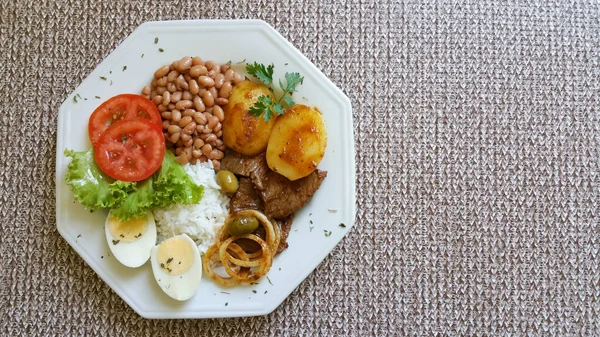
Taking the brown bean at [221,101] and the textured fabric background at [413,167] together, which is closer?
the brown bean at [221,101]

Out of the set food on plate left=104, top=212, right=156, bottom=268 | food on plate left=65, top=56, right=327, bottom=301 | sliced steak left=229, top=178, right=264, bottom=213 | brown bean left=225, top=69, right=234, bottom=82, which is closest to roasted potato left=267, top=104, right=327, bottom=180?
food on plate left=65, top=56, right=327, bottom=301

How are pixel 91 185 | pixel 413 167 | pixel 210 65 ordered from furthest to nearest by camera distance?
pixel 413 167 < pixel 210 65 < pixel 91 185

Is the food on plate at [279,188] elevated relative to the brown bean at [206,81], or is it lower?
lower

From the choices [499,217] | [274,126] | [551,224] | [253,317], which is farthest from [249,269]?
[551,224]

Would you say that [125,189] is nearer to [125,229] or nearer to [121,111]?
[125,229]

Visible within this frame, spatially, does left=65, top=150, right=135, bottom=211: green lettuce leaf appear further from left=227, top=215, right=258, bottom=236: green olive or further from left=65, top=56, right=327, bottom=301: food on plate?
left=227, top=215, right=258, bottom=236: green olive

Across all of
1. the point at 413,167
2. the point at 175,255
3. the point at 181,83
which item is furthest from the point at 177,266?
the point at 413,167

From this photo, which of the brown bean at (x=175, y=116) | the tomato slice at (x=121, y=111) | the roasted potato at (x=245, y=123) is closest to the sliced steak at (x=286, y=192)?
the roasted potato at (x=245, y=123)

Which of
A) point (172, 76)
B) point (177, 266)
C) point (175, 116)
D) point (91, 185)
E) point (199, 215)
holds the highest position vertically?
point (172, 76)

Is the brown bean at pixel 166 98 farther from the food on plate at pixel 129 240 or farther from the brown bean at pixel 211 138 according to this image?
the food on plate at pixel 129 240
